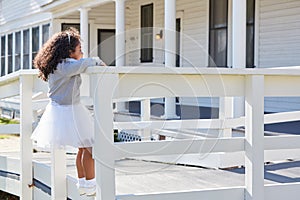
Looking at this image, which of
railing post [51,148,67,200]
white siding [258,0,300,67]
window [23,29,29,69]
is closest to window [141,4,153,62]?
white siding [258,0,300,67]

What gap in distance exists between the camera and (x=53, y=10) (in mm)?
14719

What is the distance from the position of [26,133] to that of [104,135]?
1983 millimetres

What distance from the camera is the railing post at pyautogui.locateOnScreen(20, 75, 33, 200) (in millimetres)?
4691

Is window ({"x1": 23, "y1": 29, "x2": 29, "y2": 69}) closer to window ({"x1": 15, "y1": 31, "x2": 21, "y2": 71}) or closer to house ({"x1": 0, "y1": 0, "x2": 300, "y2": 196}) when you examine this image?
house ({"x1": 0, "y1": 0, "x2": 300, "y2": 196})

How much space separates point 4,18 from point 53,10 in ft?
20.9

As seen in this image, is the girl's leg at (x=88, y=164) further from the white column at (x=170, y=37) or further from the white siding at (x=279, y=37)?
the white siding at (x=279, y=37)

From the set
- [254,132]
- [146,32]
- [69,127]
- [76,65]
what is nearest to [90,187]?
[69,127]

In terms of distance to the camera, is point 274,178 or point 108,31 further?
point 108,31

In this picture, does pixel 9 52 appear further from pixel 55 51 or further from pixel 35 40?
pixel 55 51

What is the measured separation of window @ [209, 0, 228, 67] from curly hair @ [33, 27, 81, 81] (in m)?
6.92

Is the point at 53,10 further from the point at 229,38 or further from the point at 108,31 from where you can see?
the point at 229,38

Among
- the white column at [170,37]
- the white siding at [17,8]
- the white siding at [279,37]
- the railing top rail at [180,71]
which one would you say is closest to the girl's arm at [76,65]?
the railing top rail at [180,71]

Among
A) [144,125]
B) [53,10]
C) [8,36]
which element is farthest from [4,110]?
[144,125]

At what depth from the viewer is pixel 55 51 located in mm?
3611
